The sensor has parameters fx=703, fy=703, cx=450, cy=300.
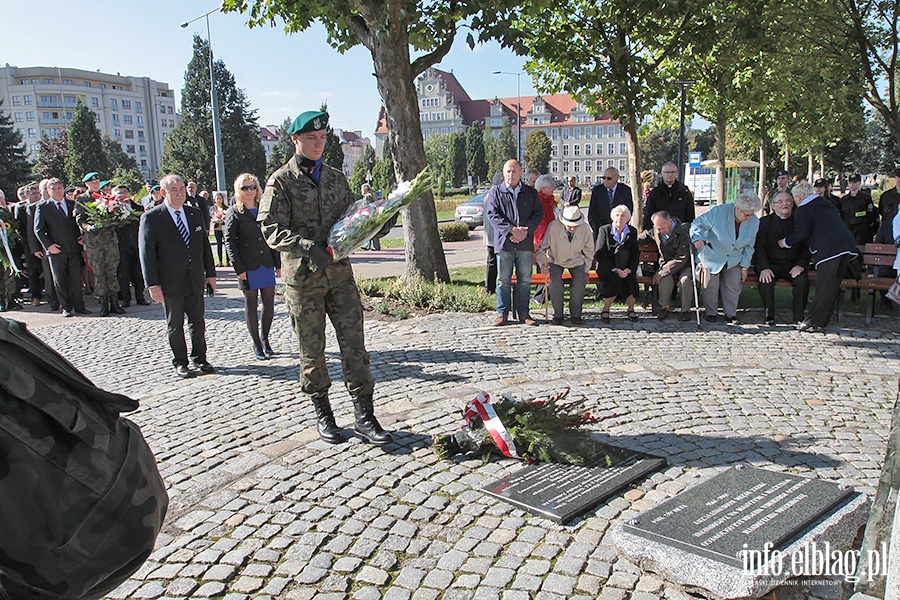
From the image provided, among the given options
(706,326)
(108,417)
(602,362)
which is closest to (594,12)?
(706,326)

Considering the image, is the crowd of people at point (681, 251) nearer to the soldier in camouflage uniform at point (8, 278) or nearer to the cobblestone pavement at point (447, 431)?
the cobblestone pavement at point (447, 431)

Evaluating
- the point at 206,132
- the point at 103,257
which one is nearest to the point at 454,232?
the point at 103,257

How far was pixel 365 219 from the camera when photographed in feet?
16.0

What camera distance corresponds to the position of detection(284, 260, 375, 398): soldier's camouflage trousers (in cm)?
521

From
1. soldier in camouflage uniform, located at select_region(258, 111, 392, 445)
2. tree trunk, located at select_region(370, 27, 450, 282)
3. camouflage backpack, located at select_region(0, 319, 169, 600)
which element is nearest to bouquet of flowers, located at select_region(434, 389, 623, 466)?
soldier in camouflage uniform, located at select_region(258, 111, 392, 445)

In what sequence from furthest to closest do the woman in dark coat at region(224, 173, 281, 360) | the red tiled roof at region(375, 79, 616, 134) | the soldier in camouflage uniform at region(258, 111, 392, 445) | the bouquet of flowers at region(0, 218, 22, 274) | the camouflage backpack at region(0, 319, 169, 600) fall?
the red tiled roof at region(375, 79, 616, 134) < the bouquet of flowers at region(0, 218, 22, 274) < the woman in dark coat at region(224, 173, 281, 360) < the soldier in camouflage uniform at region(258, 111, 392, 445) < the camouflage backpack at region(0, 319, 169, 600)

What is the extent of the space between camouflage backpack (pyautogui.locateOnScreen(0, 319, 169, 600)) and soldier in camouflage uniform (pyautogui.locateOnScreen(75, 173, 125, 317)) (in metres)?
11.3

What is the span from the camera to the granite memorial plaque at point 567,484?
161 inches

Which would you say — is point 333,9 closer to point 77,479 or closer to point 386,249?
point 77,479

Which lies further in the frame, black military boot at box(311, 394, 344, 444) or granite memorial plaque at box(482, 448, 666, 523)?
black military boot at box(311, 394, 344, 444)

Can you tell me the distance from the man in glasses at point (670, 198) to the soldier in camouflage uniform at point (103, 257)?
8.73 meters

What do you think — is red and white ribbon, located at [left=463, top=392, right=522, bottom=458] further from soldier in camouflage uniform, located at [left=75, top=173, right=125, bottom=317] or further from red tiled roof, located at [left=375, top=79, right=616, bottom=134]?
red tiled roof, located at [left=375, top=79, right=616, bottom=134]

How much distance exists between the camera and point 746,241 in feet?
31.5

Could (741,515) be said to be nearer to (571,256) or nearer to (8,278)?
(571,256)
